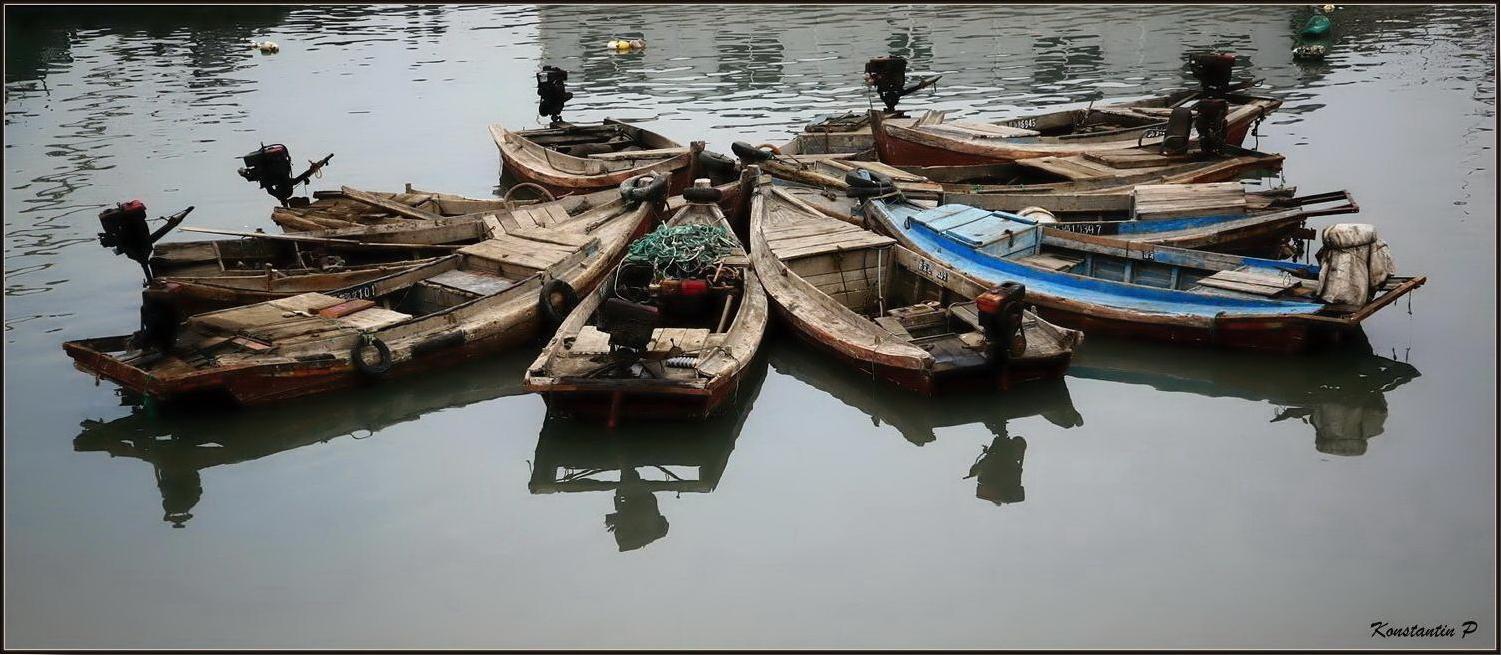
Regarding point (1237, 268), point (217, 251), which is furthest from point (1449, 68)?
point (217, 251)

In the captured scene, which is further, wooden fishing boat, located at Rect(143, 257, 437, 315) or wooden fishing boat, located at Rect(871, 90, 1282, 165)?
wooden fishing boat, located at Rect(871, 90, 1282, 165)

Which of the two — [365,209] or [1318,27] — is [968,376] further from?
[1318,27]

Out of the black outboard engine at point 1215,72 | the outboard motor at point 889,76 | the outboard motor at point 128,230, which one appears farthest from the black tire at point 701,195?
the black outboard engine at point 1215,72

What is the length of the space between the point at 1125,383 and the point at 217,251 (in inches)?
439

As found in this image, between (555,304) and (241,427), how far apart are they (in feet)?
11.4

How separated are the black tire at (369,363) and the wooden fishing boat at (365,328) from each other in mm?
10

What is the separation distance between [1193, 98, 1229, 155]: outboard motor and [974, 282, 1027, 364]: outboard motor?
7.88 metres

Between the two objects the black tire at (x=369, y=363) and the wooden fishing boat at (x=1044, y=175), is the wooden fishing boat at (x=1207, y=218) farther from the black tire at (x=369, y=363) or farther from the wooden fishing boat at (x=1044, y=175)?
the black tire at (x=369, y=363)

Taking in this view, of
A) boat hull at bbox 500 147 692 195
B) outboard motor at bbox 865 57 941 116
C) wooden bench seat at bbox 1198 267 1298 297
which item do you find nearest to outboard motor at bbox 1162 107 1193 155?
outboard motor at bbox 865 57 941 116

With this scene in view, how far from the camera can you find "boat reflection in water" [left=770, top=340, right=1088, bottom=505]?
10102 millimetres

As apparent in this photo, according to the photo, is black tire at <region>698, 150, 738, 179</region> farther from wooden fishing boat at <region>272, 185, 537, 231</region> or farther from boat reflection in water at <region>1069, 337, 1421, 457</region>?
boat reflection in water at <region>1069, 337, 1421, 457</region>

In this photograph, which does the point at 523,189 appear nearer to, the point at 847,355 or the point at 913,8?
the point at 847,355

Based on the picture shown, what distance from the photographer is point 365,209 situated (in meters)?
16.2

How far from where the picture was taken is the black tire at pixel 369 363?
35.8 feet
